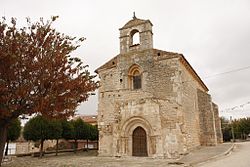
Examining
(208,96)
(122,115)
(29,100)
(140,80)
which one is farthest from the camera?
(208,96)

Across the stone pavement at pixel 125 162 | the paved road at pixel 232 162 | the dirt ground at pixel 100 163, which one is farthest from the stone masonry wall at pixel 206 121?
the dirt ground at pixel 100 163

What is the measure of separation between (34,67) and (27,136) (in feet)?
46.3

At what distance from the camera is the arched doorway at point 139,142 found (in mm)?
16375

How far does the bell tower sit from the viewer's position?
60.4ft

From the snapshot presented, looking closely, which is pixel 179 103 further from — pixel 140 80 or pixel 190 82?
pixel 190 82

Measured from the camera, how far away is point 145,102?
53.6 ft

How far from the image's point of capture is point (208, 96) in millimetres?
22875

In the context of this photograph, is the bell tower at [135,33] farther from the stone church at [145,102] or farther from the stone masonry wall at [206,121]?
the stone masonry wall at [206,121]

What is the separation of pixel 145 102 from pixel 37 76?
30.5 feet

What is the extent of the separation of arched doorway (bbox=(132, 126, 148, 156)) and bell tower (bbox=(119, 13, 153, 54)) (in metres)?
6.28

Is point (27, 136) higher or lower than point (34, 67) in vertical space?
lower

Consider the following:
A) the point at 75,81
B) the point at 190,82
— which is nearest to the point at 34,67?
→ the point at 75,81

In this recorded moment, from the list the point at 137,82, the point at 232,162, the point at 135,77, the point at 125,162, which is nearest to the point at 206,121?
the point at 137,82

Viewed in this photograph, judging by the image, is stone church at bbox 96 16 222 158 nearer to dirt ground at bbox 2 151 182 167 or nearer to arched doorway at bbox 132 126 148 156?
arched doorway at bbox 132 126 148 156
